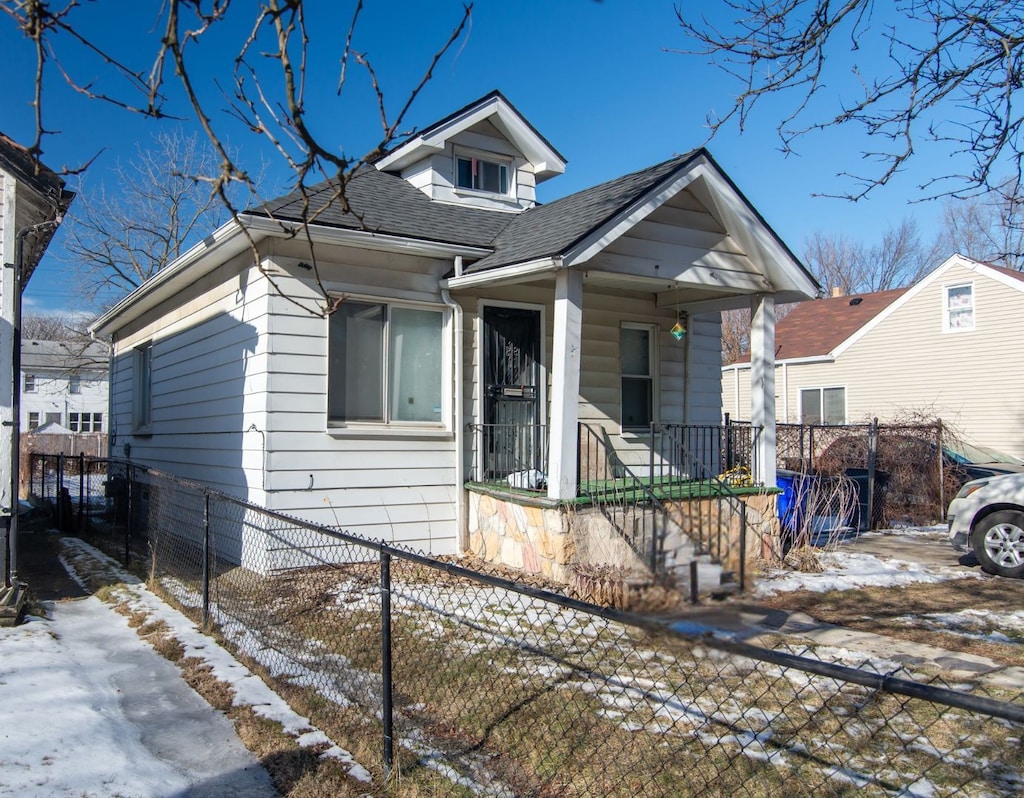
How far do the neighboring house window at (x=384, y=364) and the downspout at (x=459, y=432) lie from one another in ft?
0.76

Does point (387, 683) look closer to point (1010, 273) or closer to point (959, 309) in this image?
point (959, 309)

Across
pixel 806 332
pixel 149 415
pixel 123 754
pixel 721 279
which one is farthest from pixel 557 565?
pixel 806 332

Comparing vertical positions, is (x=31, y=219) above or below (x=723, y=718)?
above

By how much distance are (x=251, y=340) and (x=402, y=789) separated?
238 inches

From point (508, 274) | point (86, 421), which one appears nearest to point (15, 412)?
point (508, 274)

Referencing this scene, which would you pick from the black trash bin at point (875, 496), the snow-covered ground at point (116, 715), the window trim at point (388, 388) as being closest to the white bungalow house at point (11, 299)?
the snow-covered ground at point (116, 715)

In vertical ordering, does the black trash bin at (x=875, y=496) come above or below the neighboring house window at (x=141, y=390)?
below

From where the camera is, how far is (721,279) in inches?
345

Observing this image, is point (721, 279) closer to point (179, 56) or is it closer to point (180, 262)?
point (180, 262)

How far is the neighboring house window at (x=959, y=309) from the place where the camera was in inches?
759

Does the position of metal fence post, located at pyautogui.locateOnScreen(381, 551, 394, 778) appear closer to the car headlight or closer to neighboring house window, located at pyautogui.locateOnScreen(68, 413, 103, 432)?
the car headlight

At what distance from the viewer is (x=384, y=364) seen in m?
8.73

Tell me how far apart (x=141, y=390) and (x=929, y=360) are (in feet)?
61.0

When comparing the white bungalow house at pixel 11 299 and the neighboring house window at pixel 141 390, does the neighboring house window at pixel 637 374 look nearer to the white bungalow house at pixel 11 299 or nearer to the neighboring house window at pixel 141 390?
the white bungalow house at pixel 11 299
